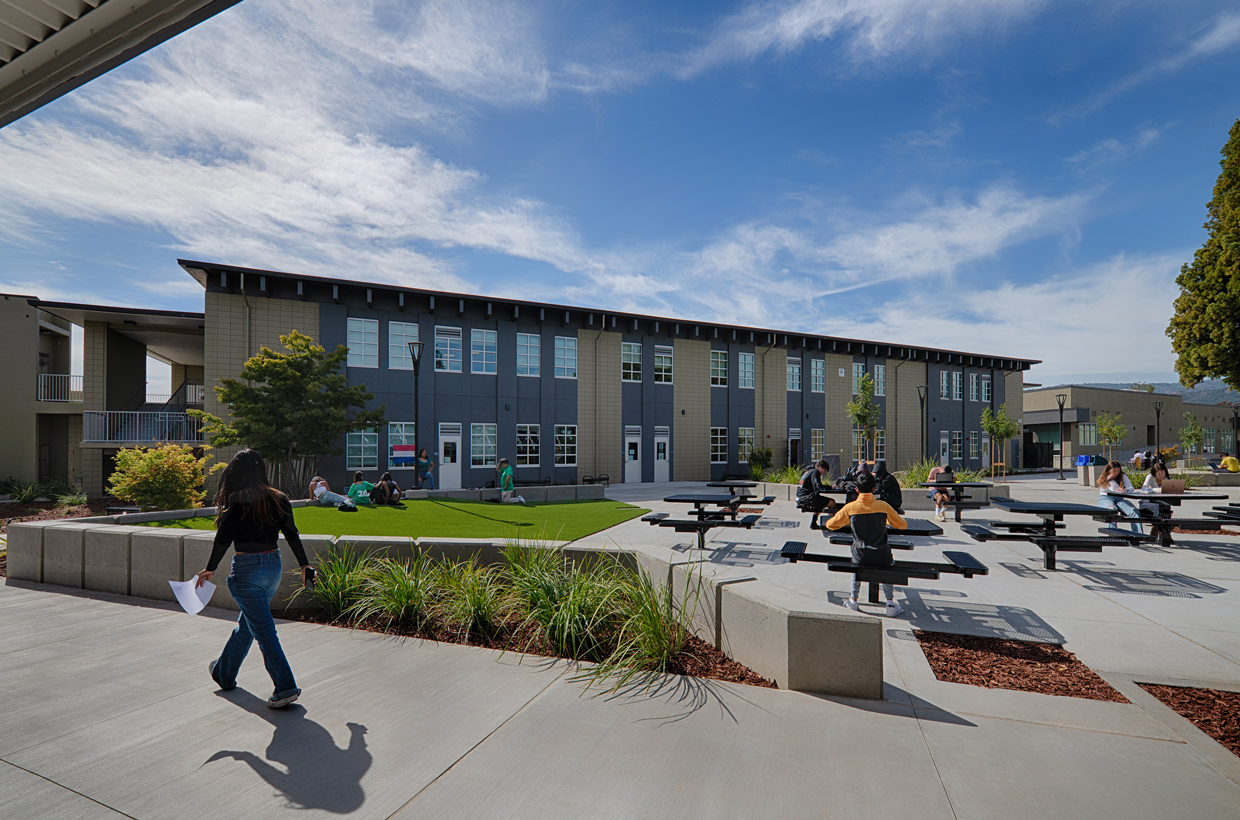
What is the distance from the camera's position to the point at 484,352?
1058 inches

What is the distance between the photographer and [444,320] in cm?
2597

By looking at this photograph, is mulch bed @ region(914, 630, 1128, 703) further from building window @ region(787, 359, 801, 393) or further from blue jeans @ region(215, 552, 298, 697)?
building window @ region(787, 359, 801, 393)

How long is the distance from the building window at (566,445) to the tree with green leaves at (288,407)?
33.5 feet

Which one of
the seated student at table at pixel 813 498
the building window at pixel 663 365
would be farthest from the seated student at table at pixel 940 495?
the building window at pixel 663 365

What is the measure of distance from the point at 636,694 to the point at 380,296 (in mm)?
23737

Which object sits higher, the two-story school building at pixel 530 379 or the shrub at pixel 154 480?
the two-story school building at pixel 530 379

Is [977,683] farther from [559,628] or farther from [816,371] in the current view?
[816,371]

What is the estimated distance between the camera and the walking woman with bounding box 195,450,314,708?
165 inches

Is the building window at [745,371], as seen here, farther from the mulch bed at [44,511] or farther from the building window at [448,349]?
the mulch bed at [44,511]

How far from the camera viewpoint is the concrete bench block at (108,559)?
7594 millimetres

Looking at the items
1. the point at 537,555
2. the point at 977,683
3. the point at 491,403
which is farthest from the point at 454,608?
the point at 491,403

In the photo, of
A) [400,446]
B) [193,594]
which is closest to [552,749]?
[193,594]

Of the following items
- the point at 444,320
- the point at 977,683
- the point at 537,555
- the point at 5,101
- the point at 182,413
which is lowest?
the point at 977,683

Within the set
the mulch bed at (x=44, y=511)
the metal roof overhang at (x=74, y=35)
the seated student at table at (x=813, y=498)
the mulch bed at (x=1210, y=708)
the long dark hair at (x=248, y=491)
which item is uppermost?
the metal roof overhang at (x=74, y=35)
